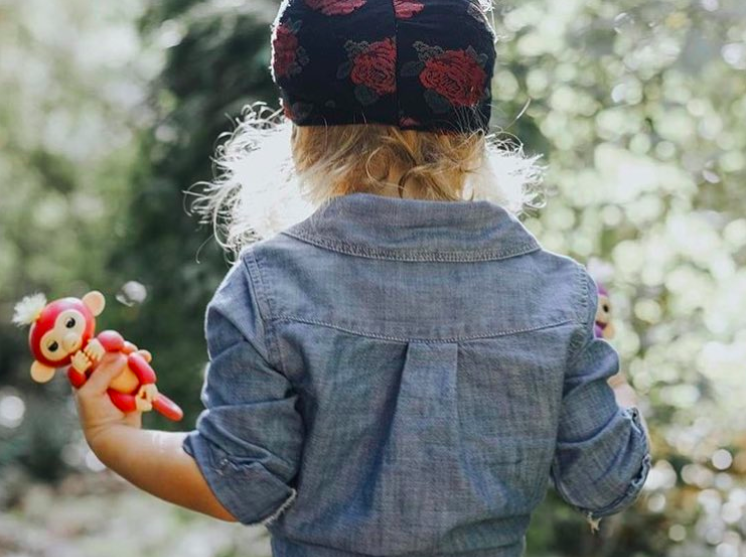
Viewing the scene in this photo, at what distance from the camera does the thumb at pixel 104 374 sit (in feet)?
4.62

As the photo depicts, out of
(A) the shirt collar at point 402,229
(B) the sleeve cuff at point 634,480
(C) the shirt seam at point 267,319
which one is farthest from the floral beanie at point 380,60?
(B) the sleeve cuff at point 634,480

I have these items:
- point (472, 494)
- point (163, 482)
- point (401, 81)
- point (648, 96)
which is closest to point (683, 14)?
point (648, 96)

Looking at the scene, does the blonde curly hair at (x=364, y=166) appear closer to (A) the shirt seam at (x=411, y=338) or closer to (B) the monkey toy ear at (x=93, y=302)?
(A) the shirt seam at (x=411, y=338)

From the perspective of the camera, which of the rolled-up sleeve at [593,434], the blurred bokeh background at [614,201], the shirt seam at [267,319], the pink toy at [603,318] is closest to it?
the shirt seam at [267,319]

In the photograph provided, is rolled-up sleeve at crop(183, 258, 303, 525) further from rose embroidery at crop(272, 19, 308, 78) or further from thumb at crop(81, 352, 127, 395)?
rose embroidery at crop(272, 19, 308, 78)

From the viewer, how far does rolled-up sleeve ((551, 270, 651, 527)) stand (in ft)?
4.79

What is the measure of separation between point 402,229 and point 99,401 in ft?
1.35

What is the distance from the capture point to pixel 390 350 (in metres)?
1.38

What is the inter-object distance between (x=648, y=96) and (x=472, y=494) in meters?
1.47

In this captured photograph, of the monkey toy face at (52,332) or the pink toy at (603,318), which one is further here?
the pink toy at (603,318)

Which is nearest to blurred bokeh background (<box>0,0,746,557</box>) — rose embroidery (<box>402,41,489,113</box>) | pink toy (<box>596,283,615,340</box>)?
pink toy (<box>596,283,615,340</box>)

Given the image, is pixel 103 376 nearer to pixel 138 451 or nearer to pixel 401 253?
pixel 138 451

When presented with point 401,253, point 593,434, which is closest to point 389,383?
point 401,253

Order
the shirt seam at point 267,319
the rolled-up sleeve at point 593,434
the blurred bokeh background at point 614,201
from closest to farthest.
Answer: the shirt seam at point 267,319, the rolled-up sleeve at point 593,434, the blurred bokeh background at point 614,201
